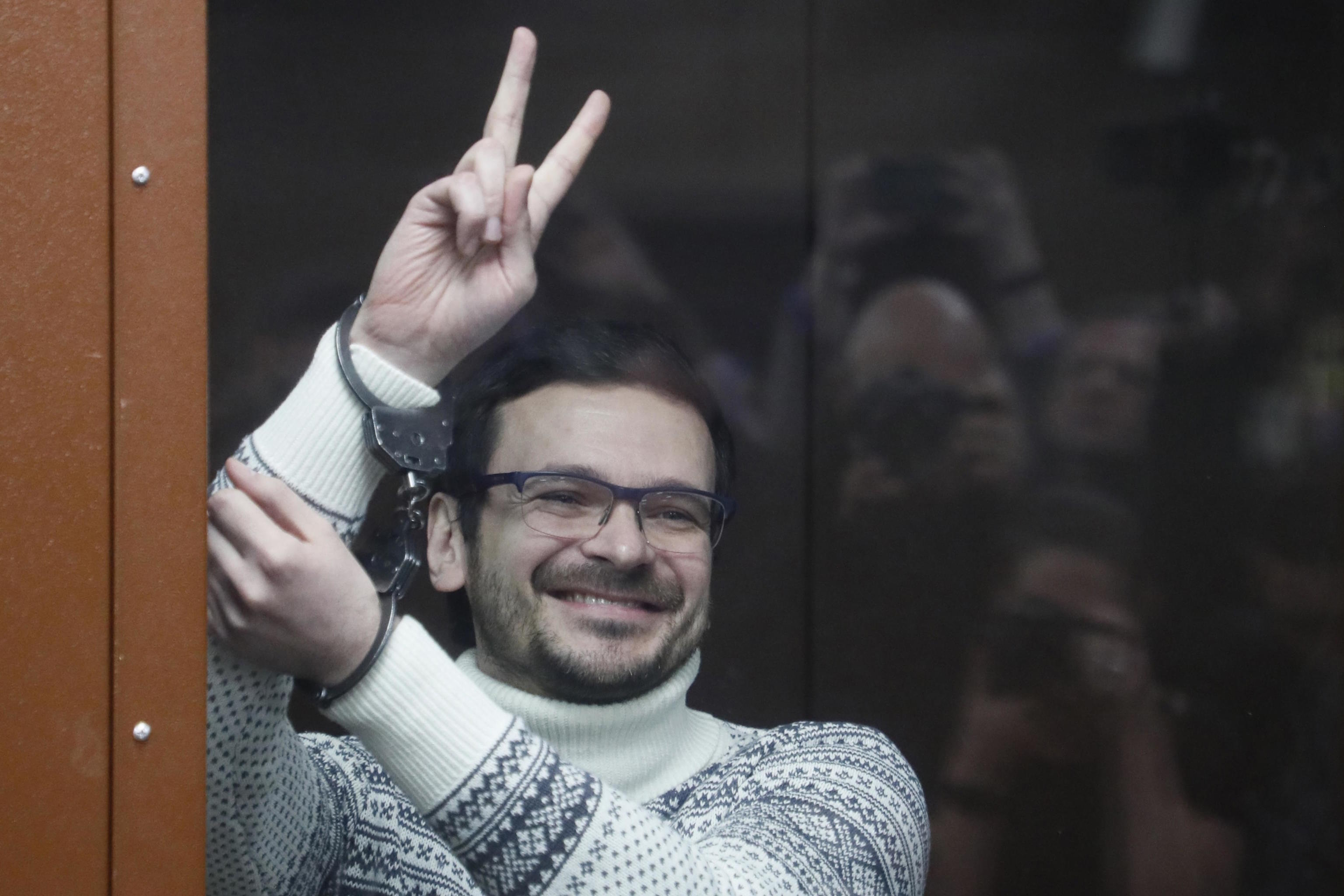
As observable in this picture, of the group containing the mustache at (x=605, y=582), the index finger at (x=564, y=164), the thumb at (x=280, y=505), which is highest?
the index finger at (x=564, y=164)

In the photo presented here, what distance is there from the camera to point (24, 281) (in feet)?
2.50

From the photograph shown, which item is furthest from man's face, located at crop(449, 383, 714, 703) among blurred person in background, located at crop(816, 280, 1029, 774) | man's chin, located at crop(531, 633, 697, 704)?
blurred person in background, located at crop(816, 280, 1029, 774)

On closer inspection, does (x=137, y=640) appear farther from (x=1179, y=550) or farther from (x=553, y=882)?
(x=1179, y=550)

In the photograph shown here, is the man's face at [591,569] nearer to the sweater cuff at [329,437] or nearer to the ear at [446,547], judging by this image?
the ear at [446,547]

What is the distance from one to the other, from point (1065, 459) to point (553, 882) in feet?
4.47

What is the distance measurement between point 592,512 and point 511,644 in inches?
5.8

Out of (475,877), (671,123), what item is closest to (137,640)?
(475,877)

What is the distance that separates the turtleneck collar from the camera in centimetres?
136

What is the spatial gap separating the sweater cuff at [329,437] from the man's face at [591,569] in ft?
1.08

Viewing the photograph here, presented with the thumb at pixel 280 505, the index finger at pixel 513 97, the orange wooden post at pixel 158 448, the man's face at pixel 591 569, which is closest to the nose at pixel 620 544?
the man's face at pixel 591 569

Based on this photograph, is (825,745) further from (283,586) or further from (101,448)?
(101,448)

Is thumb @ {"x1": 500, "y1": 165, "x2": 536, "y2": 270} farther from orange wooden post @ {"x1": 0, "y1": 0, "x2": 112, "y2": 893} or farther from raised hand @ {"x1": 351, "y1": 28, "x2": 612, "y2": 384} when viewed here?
orange wooden post @ {"x1": 0, "y1": 0, "x2": 112, "y2": 893}

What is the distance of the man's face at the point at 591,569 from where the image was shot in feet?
4.50

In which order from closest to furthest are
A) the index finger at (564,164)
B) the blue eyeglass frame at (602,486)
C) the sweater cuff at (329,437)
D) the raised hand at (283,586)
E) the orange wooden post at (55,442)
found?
the orange wooden post at (55,442), the raised hand at (283,586), the sweater cuff at (329,437), the index finger at (564,164), the blue eyeglass frame at (602,486)
